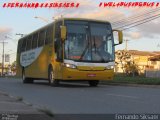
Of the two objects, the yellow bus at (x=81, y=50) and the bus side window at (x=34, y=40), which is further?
the bus side window at (x=34, y=40)

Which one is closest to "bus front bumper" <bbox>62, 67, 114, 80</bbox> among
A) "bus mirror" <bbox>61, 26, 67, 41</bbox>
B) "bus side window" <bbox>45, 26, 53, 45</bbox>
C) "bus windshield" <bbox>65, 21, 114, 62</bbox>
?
"bus windshield" <bbox>65, 21, 114, 62</bbox>

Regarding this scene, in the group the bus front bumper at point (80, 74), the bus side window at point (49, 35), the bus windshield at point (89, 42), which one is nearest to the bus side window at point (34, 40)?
the bus side window at point (49, 35)

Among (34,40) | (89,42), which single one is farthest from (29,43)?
(89,42)

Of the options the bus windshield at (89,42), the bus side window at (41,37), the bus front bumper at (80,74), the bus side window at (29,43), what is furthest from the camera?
the bus side window at (29,43)

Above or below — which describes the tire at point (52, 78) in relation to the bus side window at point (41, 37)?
below

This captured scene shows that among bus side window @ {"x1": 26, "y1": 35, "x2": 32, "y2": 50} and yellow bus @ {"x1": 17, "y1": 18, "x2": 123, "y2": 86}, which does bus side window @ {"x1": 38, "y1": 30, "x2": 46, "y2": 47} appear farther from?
bus side window @ {"x1": 26, "y1": 35, "x2": 32, "y2": 50}

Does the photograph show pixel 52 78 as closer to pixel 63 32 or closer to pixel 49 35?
pixel 49 35

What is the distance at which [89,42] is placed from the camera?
24109mm

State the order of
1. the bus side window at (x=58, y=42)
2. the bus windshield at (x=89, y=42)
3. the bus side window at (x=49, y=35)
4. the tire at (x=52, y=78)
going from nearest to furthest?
the bus windshield at (x=89, y=42), the bus side window at (x=58, y=42), the tire at (x=52, y=78), the bus side window at (x=49, y=35)

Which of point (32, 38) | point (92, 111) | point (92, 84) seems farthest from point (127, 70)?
point (92, 111)

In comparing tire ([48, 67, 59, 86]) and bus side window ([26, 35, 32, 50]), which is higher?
bus side window ([26, 35, 32, 50])

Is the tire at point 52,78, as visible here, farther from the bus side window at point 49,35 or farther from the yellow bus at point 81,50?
the bus side window at point 49,35

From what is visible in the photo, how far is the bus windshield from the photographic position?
78.3 feet

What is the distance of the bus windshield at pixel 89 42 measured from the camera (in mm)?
23875
